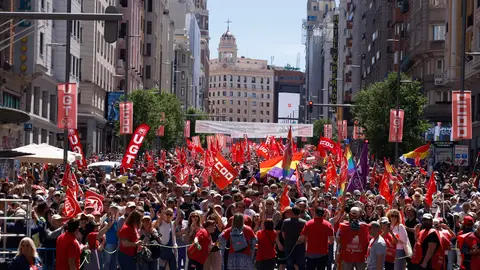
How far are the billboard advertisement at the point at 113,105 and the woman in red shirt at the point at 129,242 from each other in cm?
5718

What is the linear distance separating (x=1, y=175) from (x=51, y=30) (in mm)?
30631

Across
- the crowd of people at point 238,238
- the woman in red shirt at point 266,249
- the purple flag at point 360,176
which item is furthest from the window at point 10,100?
the woman in red shirt at point 266,249

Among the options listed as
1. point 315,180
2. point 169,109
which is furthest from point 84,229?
point 169,109

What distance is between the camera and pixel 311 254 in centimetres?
1579

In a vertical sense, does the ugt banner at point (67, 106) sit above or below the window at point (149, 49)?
below

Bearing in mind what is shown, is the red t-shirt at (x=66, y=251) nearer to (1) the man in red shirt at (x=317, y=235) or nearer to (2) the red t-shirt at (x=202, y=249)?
(2) the red t-shirt at (x=202, y=249)

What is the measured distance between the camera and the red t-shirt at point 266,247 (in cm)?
1527

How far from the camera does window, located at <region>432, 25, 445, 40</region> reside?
74.4m

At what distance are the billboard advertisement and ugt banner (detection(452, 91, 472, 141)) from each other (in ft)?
137

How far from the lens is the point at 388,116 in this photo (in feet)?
200

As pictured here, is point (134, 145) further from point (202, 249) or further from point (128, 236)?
point (128, 236)

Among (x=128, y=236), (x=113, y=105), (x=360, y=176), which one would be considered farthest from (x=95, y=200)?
(x=113, y=105)

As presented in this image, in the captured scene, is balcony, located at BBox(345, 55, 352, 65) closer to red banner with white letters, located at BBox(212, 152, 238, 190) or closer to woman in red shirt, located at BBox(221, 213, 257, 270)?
red banner with white letters, located at BBox(212, 152, 238, 190)

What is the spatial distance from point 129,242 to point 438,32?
6245 centimetres
